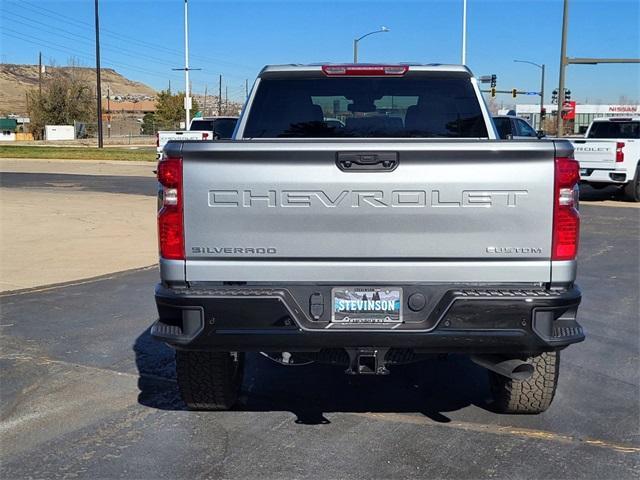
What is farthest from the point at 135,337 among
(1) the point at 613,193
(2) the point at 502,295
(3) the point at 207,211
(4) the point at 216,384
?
(1) the point at 613,193

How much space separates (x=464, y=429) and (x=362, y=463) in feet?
2.71

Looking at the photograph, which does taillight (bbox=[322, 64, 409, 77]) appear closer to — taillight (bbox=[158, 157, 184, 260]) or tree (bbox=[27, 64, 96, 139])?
taillight (bbox=[158, 157, 184, 260])

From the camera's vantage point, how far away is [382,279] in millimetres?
3914

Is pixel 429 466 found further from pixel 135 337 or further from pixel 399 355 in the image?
pixel 135 337

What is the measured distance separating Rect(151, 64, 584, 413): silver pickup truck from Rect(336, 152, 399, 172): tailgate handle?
0.01 metres

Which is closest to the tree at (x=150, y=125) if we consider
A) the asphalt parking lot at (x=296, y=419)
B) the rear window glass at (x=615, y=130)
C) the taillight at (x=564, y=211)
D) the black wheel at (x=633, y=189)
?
the rear window glass at (x=615, y=130)

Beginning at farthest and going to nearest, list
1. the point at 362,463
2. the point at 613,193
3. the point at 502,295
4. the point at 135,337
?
the point at 613,193, the point at 135,337, the point at 362,463, the point at 502,295

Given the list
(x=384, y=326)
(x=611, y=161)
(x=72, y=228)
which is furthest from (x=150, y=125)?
(x=384, y=326)

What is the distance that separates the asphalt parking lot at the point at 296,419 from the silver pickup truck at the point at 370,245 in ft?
2.15

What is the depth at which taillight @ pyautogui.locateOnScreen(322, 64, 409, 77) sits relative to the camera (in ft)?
18.0

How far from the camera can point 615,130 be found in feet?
67.7

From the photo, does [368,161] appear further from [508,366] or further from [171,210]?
[508,366]

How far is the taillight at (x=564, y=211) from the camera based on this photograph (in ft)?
12.6

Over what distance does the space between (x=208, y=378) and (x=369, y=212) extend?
1.58m
